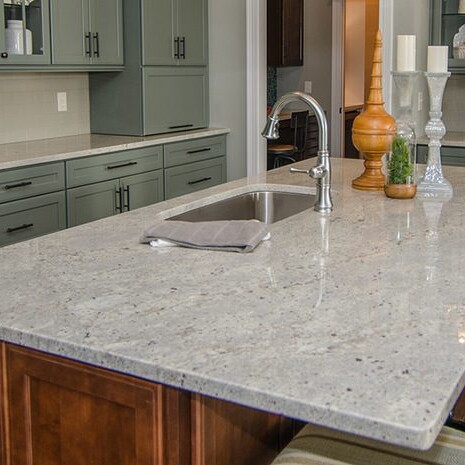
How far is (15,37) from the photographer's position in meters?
3.99

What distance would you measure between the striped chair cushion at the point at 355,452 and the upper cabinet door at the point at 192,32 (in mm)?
4076

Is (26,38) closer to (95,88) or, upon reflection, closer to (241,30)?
(95,88)

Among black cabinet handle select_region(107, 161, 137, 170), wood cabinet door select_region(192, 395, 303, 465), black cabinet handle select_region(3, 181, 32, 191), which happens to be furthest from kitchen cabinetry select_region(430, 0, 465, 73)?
wood cabinet door select_region(192, 395, 303, 465)

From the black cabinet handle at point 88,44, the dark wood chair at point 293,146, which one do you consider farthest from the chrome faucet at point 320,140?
the dark wood chair at point 293,146

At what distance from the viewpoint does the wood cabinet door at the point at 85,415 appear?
4.21 feet

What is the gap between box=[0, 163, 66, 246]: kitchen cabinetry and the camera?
3693 millimetres

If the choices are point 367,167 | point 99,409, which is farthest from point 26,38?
point 99,409

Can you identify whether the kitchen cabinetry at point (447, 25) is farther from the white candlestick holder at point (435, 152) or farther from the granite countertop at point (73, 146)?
the white candlestick holder at point (435, 152)

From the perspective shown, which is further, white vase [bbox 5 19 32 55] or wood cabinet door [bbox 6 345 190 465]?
white vase [bbox 5 19 32 55]

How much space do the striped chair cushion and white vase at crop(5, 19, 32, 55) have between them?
3103 millimetres

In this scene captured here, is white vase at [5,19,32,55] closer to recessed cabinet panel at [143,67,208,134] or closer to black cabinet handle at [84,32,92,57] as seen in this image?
black cabinet handle at [84,32,92,57]

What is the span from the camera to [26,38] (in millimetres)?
4066

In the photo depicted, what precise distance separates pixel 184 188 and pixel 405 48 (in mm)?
2577

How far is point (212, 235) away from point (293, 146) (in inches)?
203
